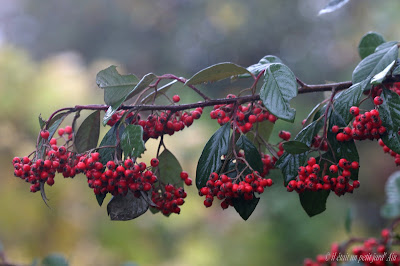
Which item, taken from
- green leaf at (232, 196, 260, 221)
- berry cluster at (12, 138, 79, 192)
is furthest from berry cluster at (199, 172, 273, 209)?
berry cluster at (12, 138, 79, 192)

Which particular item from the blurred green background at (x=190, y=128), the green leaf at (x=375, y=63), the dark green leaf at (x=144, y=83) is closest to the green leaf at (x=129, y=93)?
the dark green leaf at (x=144, y=83)

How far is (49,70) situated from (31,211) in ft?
3.98

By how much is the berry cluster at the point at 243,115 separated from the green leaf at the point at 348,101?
13 cm

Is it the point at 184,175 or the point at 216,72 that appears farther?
the point at 184,175

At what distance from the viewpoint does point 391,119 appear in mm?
662

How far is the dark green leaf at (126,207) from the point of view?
2.36ft

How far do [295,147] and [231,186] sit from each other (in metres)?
0.12

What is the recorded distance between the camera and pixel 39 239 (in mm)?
3279

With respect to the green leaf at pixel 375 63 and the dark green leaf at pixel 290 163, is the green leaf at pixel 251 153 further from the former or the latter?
the green leaf at pixel 375 63

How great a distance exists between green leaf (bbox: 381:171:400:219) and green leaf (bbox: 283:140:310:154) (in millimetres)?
177

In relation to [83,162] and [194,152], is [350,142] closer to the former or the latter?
[83,162]

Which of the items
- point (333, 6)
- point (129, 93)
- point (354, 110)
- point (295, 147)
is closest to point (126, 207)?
point (129, 93)

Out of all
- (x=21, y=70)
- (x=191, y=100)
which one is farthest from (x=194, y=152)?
(x=21, y=70)

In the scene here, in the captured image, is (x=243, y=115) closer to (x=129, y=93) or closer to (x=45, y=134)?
(x=129, y=93)
